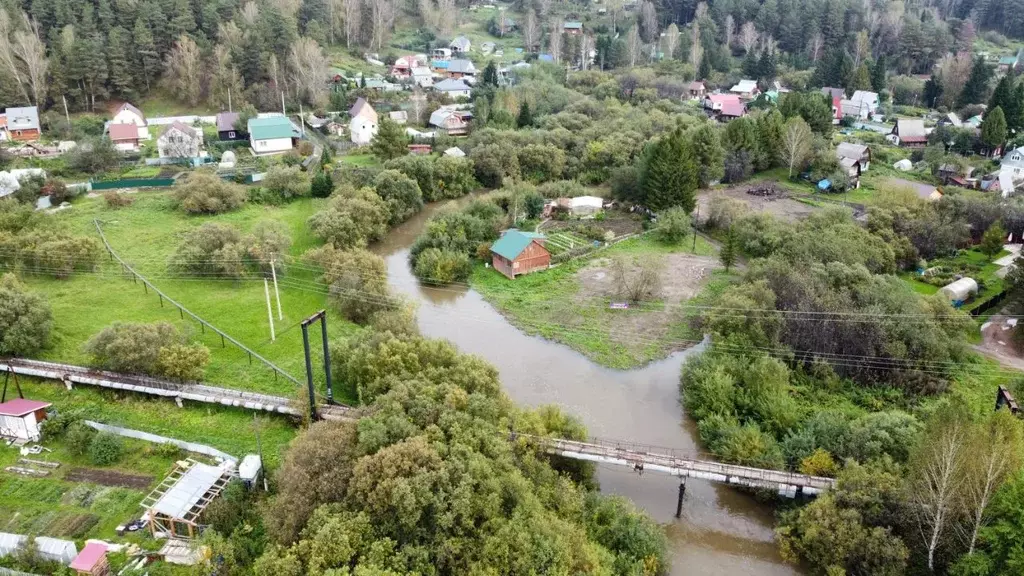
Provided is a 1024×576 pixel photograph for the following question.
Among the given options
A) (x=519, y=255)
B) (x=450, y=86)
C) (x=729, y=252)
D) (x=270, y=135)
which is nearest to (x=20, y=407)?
(x=519, y=255)

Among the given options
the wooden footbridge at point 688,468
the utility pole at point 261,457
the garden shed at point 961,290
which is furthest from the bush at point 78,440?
the garden shed at point 961,290

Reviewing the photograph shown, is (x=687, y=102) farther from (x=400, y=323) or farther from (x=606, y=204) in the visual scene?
(x=400, y=323)

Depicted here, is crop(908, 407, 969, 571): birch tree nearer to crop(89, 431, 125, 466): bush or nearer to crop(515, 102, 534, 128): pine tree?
crop(89, 431, 125, 466): bush

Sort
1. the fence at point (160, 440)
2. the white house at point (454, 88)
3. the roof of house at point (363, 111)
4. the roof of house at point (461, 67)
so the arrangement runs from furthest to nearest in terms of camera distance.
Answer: the roof of house at point (461, 67) → the white house at point (454, 88) → the roof of house at point (363, 111) → the fence at point (160, 440)

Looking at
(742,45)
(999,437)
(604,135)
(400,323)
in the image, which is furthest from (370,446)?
(742,45)

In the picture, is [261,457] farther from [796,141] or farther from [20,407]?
[796,141]

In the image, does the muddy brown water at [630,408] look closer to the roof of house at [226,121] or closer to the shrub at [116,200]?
the shrub at [116,200]

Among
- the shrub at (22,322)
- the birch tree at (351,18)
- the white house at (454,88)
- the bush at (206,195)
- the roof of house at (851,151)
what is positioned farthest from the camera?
the birch tree at (351,18)

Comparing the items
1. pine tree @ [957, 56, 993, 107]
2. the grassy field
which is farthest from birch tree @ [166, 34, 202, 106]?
pine tree @ [957, 56, 993, 107]
